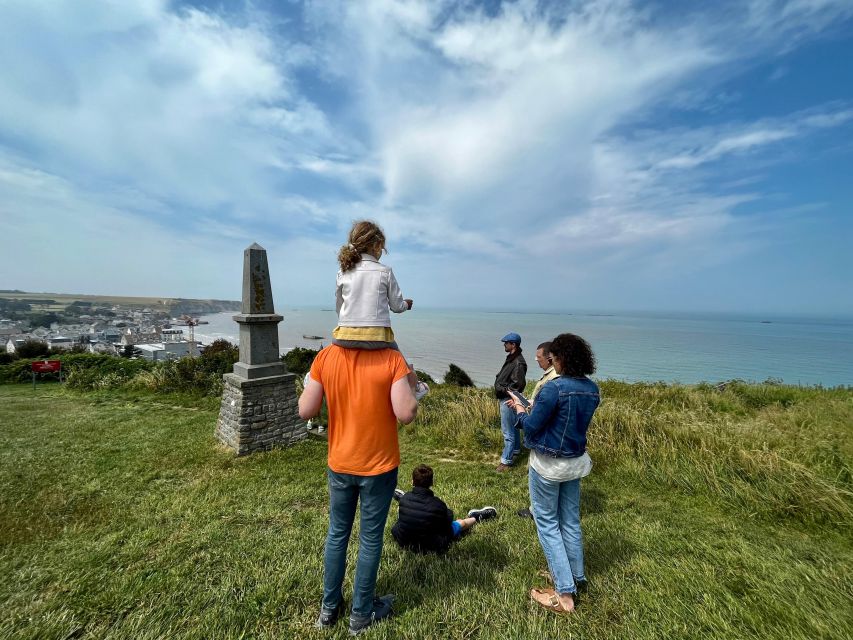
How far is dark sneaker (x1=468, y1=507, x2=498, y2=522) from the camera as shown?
3859mm

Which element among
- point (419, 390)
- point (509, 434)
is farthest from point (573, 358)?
point (509, 434)

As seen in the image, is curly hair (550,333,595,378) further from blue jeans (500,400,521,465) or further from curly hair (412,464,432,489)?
blue jeans (500,400,521,465)

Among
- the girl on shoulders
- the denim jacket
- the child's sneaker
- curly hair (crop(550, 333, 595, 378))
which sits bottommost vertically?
the denim jacket

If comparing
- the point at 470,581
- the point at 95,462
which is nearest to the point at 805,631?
the point at 470,581

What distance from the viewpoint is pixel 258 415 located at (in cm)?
639

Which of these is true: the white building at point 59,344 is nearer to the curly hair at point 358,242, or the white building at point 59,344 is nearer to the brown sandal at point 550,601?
the curly hair at point 358,242

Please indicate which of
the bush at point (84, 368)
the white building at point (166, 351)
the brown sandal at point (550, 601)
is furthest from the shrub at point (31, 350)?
the brown sandal at point (550, 601)

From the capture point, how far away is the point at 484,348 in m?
42.8

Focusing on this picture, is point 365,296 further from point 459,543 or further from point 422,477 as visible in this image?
point 459,543

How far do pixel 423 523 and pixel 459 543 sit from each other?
1.84ft

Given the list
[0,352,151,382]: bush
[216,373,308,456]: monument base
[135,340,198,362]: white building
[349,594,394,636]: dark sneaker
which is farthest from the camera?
[135,340,198,362]: white building

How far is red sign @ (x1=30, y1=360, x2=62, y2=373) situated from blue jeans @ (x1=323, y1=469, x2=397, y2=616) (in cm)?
2034

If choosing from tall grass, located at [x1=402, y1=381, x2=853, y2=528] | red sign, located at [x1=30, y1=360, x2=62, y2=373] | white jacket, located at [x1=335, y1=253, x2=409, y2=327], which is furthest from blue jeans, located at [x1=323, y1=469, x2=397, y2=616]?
red sign, located at [x1=30, y1=360, x2=62, y2=373]

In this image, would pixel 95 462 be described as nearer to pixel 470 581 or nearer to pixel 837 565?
pixel 470 581
